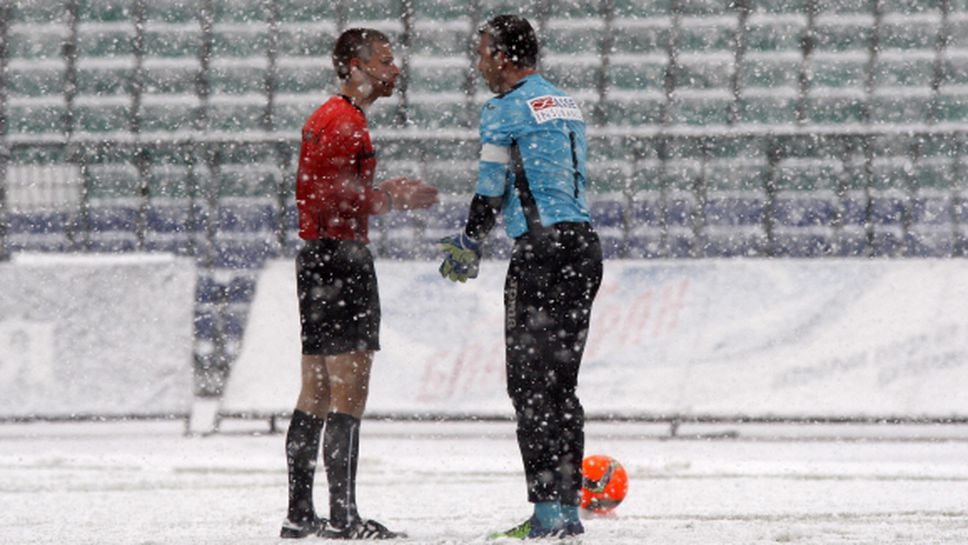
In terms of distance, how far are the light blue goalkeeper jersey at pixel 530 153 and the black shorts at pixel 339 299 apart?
1.93 feet

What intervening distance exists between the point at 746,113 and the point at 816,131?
4.39 feet

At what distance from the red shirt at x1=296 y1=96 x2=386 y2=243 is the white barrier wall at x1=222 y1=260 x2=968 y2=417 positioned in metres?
4.88

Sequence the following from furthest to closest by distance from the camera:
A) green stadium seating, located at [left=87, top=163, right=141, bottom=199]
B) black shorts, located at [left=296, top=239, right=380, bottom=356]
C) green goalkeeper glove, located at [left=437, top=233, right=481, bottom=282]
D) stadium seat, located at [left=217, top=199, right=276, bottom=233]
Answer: stadium seat, located at [left=217, top=199, right=276, bottom=233], green stadium seating, located at [left=87, top=163, right=141, bottom=199], black shorts, located at [left=296, top=239, right=380, bottom=356], green goalkeeper glove, located at [left=437, top=233, right=481, bottom=282]

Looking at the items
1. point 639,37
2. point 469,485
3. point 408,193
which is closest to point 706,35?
point 639,37

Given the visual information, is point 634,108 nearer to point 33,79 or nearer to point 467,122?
point 467,122

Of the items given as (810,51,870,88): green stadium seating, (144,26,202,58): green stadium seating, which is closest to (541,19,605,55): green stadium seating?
(810,51,870,88): green stadium seating

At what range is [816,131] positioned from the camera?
13.9 meters

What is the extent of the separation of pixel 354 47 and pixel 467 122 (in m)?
8.35

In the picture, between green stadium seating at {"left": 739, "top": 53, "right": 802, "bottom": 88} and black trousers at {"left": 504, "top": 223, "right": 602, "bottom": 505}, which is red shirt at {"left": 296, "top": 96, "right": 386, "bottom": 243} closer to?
black trousers at {"left": 504, "top": 223, "right": 602, "bottom": 505}

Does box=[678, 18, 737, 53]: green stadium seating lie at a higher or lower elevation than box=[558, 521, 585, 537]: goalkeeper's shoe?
higher

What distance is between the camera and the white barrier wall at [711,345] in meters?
11.3

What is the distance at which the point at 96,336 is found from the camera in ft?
38.9

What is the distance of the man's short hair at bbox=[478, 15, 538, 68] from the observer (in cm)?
642

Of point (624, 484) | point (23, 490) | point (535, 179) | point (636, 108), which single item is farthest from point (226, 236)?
point (535, 179)
